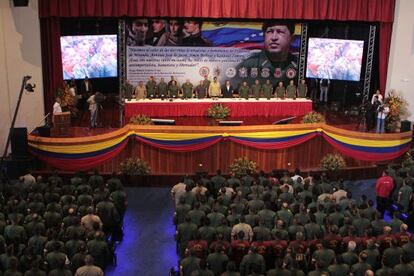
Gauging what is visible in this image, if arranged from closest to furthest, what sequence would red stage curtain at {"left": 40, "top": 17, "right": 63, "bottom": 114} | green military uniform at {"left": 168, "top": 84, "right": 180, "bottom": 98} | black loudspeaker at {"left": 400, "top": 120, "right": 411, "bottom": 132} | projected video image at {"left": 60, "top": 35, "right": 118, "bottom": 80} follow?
black loudspeaker at {"left": 400, "top": 120, "right": 411, "bottom": 132}, red stage curtain at {"left": 40, "top": 17, "right": 63, "bottom": 114}, projected video image at {"left": 60, "top": 35, "right": 118, "bottom": 80}, green military uniform at {"left": 168, "top": 84, "right": 180, "bottom": 98}

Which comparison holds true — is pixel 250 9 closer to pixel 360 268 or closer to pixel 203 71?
pixel 203 71

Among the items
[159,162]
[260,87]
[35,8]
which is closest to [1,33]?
[35,8]

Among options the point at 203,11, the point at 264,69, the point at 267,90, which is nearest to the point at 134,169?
the point at 203,11

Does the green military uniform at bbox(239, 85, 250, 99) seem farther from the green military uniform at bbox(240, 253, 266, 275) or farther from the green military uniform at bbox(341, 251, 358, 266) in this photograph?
the green military uniform at bbox(240, 253, 266, 275)

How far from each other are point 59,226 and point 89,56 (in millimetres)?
10702

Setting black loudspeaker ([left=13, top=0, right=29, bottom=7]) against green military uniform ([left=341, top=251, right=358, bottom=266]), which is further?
black loudspeaker ([left=13, top=0, right=29, bottom=7])

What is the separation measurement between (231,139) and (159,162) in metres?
2.10

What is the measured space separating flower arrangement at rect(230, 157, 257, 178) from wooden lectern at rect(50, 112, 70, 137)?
190 inches

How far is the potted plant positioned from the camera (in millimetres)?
15961

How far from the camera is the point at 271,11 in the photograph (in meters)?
19.6

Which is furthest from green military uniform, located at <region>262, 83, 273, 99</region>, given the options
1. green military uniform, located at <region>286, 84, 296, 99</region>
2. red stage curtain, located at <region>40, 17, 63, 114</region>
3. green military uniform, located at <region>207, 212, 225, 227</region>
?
green military uniform, located at <region>207, 212, 225, 227</region>

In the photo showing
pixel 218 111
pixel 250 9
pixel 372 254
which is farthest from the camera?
pixel 218 111

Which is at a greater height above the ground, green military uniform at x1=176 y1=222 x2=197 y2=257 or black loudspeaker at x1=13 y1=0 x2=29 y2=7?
black loudspeaker at x1=13 y1=0 x2=29 y2=7

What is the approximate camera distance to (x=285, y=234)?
1056cm
